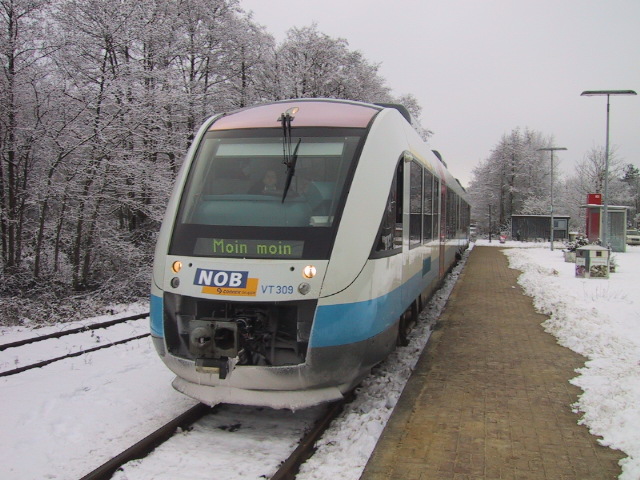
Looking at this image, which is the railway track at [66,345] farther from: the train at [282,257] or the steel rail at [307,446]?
the steel rail at [307,446]

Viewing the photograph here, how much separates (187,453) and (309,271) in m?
1.73

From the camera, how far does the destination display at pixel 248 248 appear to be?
182 inches

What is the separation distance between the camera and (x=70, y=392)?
5820 mm

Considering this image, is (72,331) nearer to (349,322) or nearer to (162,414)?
(162,414)

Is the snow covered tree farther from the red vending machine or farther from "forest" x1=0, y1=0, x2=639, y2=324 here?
"forest" x1=0, y1=0, x2=639, y2=324

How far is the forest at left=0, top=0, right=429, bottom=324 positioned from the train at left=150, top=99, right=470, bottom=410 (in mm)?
8260

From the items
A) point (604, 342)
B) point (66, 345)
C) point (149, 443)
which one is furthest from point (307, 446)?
point (66, 345)

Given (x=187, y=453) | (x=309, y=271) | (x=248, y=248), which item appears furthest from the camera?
(x=248, y=248)

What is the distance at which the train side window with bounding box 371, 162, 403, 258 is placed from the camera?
16.4 feet

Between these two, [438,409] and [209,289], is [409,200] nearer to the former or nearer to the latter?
[438,409]

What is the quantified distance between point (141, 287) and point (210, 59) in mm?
11315

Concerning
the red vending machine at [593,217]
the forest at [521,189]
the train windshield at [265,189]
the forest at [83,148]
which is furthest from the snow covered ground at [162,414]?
the forest at [521,189]

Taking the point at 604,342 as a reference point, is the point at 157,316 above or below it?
above

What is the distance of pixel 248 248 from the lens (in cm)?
471
